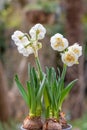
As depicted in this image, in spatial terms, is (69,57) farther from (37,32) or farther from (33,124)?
(33,124)

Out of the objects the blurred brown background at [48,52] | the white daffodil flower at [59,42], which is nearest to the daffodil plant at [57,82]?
the white daffodil flower at [59,42]

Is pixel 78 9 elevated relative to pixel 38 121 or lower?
elevated

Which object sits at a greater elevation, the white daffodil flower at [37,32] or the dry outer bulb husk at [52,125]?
the white daffodil flower at [37,32]

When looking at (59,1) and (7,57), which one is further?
(7,57)

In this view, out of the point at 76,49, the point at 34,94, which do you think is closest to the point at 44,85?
the point at 34,94

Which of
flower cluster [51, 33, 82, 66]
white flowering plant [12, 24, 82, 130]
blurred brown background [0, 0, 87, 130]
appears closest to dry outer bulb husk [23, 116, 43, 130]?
white flowering plant [12, 24, 82, 130]

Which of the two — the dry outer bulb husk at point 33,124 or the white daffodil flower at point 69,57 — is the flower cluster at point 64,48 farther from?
the dry outer bulb husk at point 33,124

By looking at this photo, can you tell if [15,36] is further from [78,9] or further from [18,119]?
[78,9]

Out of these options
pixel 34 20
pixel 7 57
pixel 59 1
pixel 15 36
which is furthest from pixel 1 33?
pixel 15 36
